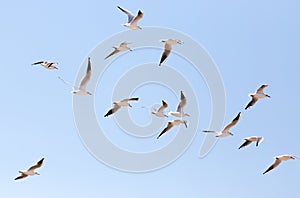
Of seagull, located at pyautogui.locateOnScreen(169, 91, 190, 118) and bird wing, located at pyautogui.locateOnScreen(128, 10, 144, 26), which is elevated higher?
bird wing, located at pyautogui.locateOnScreen(128, 10, 144, 26)

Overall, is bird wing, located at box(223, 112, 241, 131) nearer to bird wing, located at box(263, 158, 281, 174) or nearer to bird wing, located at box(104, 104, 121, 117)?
bird wing, located at box(263, 158, 281, 174)

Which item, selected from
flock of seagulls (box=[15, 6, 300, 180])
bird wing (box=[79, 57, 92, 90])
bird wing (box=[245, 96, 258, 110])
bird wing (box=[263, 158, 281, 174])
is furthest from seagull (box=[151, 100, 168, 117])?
bird wing (box=[263, 158, 281, 174])

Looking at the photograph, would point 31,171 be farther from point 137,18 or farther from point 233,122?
point 233,122

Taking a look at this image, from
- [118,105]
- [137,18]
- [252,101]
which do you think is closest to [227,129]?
[252,101]

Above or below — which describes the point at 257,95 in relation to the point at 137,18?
below

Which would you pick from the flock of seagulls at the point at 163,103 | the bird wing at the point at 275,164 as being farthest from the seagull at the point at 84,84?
the bird wing at the point at 275,164

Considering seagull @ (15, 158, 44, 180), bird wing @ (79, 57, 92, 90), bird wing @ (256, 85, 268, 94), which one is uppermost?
bird wing @ (79, 57, 92, 90)

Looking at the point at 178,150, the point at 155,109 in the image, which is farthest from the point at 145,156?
the point at 155,109

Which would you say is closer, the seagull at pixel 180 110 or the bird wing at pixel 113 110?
the bird wing at pixel 113 110

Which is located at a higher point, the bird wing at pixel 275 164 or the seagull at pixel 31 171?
the seagull at pixel 31 171

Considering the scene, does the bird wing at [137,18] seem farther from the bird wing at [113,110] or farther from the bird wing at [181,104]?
the bird wing at [181,104]

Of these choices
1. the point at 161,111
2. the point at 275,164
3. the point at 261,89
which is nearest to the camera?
the point at 275,164

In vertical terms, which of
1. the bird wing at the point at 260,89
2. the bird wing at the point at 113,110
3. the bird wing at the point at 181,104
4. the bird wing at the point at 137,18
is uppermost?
the bird wing at the point at 137,18

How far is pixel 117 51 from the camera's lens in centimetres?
3192
